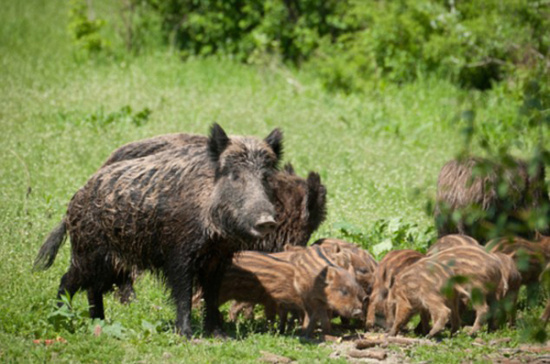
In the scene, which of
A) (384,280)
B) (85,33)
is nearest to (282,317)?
(384,280)

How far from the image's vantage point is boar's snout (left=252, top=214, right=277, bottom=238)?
5676 mm

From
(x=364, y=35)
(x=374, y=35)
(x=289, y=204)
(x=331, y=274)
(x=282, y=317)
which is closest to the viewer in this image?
(x=331, y=274)

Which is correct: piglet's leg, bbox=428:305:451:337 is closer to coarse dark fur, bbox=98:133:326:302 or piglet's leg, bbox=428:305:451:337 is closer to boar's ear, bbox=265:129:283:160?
boar's ear, bbox=265:129:283:160

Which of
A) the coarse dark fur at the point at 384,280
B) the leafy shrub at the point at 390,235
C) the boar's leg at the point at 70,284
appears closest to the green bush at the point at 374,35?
the leafy shrub at the point at 390,235

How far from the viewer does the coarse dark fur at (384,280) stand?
6527mm

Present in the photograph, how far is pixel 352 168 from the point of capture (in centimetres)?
1166

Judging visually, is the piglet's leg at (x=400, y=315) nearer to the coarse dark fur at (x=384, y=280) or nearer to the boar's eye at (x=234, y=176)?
the coarse dark fur at (x=384, y=280)

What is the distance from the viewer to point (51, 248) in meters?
6.88

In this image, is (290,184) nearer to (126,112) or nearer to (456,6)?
(126,112)

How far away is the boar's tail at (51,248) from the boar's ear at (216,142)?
5.39 ft

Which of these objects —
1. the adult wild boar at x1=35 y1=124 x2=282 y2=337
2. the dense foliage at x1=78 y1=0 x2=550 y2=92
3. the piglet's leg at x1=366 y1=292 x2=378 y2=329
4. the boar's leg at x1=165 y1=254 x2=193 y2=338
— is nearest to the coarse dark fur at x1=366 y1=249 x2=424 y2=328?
the piglet's leg at x1=366 y1=292 x2=378 y2=329

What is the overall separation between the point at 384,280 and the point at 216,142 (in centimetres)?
185

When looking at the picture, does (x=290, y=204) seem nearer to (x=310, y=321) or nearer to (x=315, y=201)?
(x=315, y=201)

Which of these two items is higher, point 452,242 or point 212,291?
point 452,242
